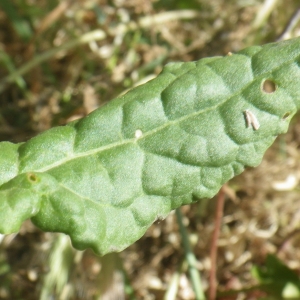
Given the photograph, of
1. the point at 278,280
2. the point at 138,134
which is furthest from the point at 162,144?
the point at 278,280

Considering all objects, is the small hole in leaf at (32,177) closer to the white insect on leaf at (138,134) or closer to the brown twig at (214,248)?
the white insect on leaf at (138,134)

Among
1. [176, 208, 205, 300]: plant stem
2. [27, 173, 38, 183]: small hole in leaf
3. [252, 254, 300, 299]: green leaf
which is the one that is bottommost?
[252, 254, 300, 299]: green leaf

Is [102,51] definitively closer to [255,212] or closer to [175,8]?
[175,8]

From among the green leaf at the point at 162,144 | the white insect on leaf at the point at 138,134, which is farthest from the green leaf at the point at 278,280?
the white insect on leaf at the point at 138,134

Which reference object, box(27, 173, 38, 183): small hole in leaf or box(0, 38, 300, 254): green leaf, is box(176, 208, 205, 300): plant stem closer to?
box(0, 38, 300, 254): green leaf

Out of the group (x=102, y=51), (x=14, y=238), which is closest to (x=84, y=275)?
(x=14, y=238)

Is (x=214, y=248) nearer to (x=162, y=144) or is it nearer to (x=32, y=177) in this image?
(x=162, y=144)

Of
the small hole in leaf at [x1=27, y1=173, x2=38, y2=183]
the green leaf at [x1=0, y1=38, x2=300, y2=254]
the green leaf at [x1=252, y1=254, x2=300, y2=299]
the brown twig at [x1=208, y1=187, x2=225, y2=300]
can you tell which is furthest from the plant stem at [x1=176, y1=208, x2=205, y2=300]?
the small hole in leaf at [x1=27, y1=173, x2=38, y2=183]

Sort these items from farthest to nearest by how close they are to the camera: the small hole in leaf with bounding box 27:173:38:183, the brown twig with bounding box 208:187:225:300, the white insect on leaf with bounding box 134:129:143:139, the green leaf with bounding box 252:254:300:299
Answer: the brown twig with bounding box 208:187:225:300
the green leaf with bounding box 252:254:300:299
the white insect on leaf with bounding box 134:129:143:139
the small hole in leaf with bounding box 27:173:38:183
